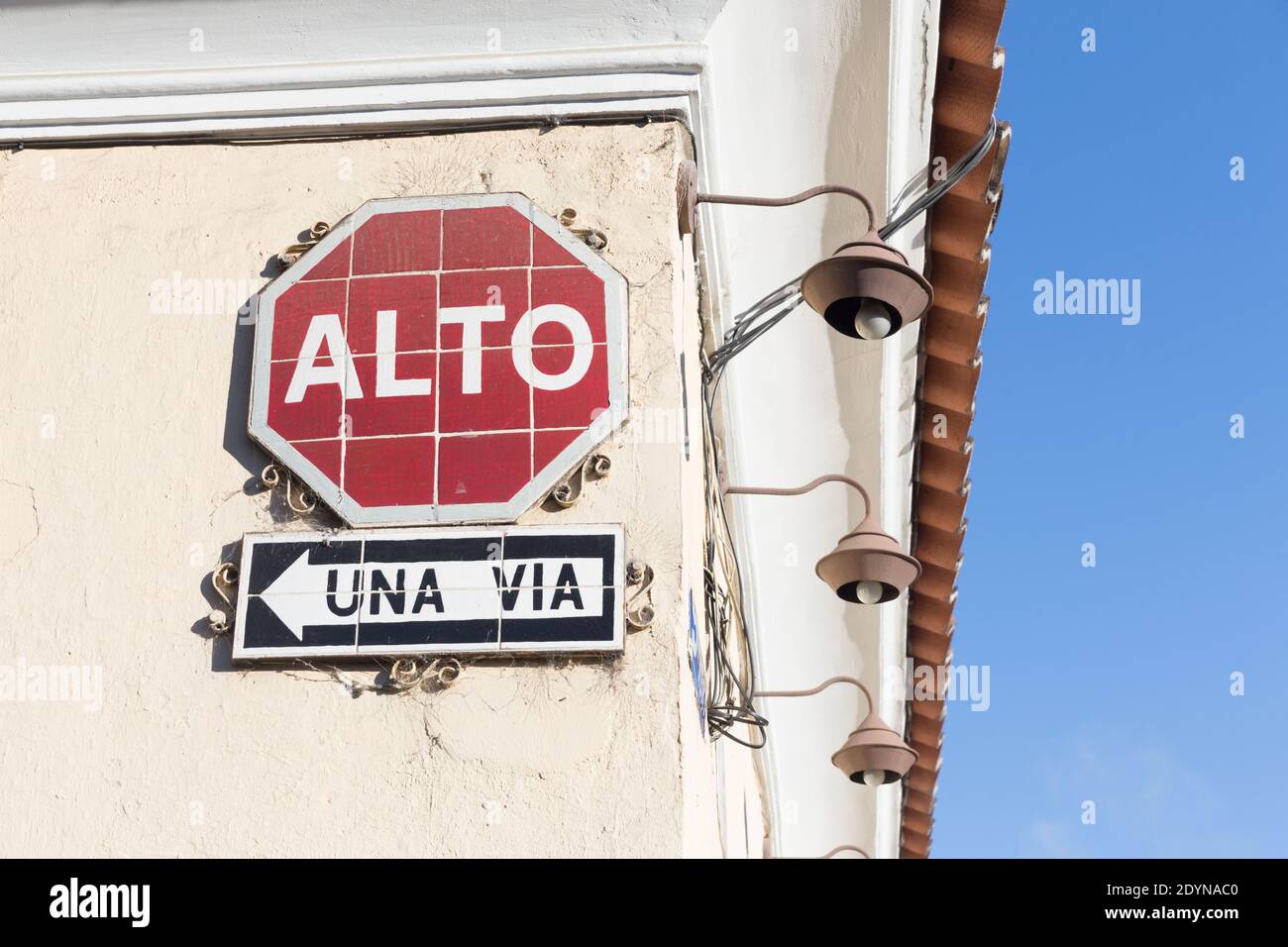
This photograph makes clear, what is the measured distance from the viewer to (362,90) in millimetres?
4340

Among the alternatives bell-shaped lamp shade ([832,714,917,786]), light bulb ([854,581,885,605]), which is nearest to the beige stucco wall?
light bulb ([854,581,885,605])

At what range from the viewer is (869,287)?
157 inches

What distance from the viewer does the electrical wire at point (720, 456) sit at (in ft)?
15.7

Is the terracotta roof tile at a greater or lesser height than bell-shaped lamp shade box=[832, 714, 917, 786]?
greater

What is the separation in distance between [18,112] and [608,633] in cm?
244

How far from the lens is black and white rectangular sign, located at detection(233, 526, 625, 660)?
3.66 metres

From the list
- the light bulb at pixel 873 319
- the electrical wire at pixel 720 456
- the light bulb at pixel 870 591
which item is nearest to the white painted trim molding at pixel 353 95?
the light bulb at pixel 873 319

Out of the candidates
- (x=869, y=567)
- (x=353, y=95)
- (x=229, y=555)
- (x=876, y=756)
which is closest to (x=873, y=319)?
(x=869, y=567)

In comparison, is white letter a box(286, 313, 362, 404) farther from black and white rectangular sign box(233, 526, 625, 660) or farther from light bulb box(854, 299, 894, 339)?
light bulb box(854, 299, 894, 339)

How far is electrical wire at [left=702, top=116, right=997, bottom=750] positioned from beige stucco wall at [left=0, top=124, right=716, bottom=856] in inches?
17.6

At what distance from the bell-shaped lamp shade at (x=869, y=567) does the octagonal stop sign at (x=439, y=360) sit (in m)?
1.41

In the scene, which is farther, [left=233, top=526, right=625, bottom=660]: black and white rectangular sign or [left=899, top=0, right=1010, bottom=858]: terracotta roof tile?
[left=899, top=0, right=1010, bottom=858]: terracotta roof tile

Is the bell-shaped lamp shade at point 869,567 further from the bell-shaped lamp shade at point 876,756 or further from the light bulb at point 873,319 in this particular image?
the bell-shaped lamp shade at point 876,756
